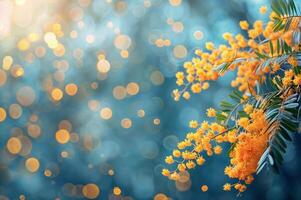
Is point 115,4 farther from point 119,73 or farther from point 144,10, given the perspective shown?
point 119,73

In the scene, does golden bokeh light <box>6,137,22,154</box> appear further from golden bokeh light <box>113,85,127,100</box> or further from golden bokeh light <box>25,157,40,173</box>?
golden bokeh light <box>113,85,127,100</box>

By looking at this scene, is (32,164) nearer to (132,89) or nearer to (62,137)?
(62,137)

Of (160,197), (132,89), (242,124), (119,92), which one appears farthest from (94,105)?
(242,124)

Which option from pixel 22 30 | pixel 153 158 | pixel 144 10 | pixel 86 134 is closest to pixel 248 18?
pixel 144 10

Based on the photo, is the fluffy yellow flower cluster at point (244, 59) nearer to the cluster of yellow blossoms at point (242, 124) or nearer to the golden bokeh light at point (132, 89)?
the cluster of yellow blossoms at point (242, 124)

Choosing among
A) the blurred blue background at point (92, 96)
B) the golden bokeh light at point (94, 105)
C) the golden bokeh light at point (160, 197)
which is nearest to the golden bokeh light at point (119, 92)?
the blurred blue background at point (92, 96)

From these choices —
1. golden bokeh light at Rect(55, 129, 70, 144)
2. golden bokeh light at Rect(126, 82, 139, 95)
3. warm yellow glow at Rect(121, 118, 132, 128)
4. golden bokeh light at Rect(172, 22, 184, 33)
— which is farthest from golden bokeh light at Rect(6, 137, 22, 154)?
golden bokeh light at Rect(172, 22, 184, 33)
